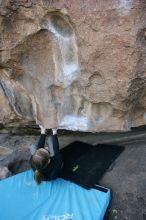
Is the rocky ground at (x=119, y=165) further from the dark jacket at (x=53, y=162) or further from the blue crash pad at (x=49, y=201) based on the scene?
the dark jacket at (x=53, y=162)

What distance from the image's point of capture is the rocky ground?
2.51m

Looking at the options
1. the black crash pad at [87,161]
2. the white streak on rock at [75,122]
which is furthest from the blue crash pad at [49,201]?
the white streak on rock at [75,122]

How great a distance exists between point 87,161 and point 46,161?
1.57 feet

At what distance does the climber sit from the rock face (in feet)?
0.75

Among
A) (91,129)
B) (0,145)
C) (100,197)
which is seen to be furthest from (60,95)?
(0,145)

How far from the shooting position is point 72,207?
8.30ft

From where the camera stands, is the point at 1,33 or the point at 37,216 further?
the point at 37,216

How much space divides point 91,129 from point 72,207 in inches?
24.9

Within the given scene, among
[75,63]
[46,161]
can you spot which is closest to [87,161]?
[46,161]

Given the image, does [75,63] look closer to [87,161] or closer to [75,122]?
[75,122]

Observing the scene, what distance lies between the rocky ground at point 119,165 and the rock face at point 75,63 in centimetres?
44

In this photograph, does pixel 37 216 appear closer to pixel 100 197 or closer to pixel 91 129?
pixel 100 197

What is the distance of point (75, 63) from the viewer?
7.61ft

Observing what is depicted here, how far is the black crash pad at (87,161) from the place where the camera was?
2783mm
